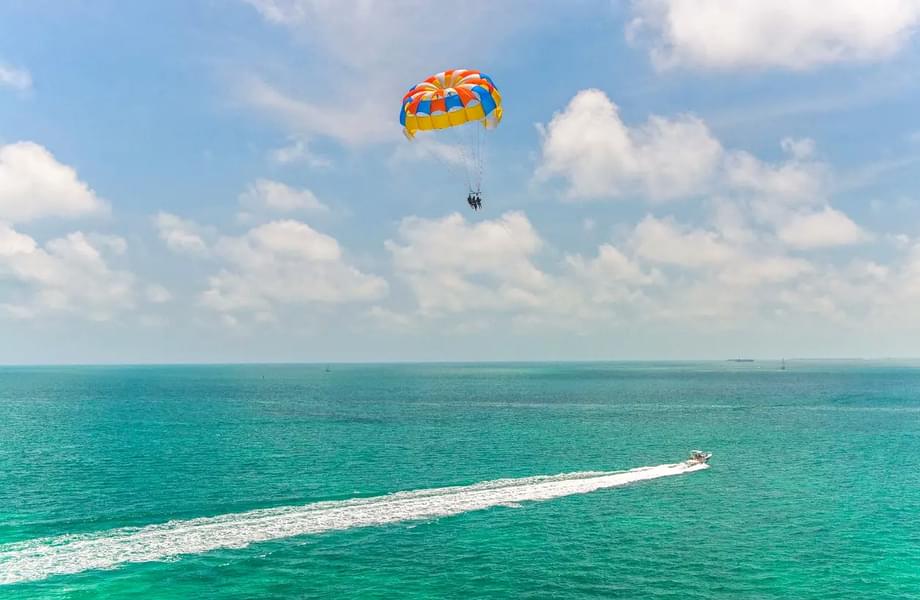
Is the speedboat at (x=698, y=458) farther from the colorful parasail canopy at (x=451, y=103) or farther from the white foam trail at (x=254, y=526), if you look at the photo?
the colorful parasail canopy at (x=451, y=103)

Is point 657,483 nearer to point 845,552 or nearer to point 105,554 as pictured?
point 845,552

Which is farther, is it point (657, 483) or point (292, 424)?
point (292, 424)

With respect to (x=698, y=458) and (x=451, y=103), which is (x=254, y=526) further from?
(x=698, y=458)

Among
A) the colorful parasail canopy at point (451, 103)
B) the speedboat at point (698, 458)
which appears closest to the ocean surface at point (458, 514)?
the speedboat at point (698, 458)

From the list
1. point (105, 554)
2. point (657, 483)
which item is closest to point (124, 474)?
point (105, 554)

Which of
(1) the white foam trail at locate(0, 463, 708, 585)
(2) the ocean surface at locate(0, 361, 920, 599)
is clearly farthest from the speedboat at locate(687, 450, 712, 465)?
(1) the white foam trail at locate(0, 463, 708, 585)
